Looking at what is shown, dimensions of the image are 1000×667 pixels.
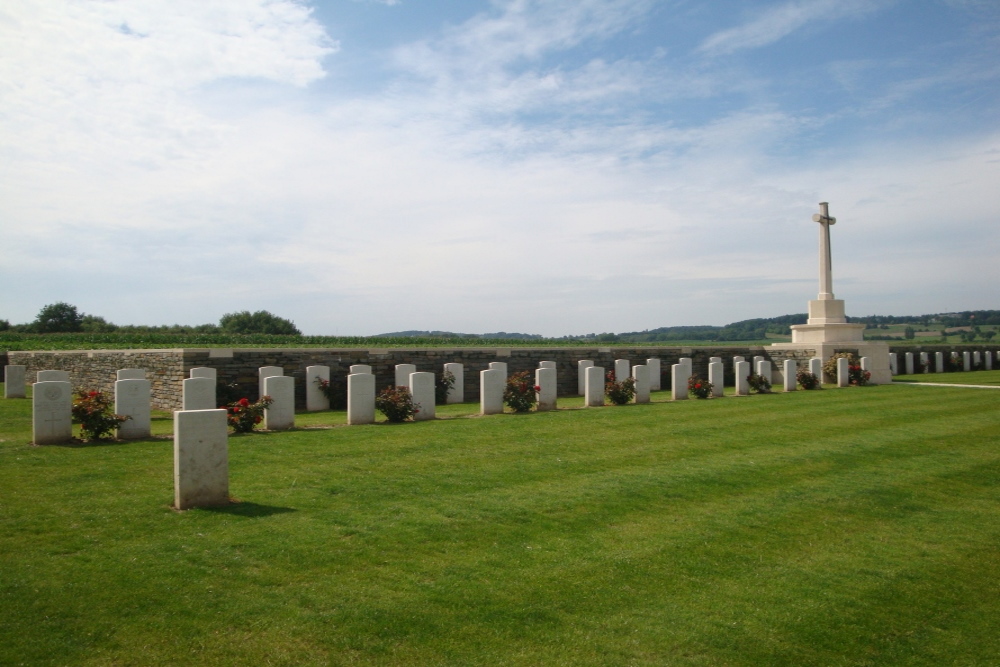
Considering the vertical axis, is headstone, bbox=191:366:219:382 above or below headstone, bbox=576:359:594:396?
above

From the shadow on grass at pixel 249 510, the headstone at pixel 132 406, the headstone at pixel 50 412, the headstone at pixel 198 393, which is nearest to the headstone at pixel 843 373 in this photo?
the headstone at pixel 198 393

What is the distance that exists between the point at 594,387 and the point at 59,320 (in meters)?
41.7

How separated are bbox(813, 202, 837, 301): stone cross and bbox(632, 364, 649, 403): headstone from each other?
1024cm

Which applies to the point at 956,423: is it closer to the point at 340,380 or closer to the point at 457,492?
the point at 457,492

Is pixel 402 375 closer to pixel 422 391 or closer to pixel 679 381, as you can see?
pixel 422 391

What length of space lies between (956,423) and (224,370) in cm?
1315

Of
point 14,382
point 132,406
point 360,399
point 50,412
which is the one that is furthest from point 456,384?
→ point 14,382

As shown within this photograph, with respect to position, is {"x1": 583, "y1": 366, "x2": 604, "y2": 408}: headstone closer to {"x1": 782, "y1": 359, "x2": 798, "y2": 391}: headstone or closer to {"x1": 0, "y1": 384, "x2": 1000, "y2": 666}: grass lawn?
{"x1": 0, "y1": 384, "x2": 1000, "y2": 666}: grass lawn

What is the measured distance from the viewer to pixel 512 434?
985 centimetres

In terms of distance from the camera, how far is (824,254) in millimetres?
21688

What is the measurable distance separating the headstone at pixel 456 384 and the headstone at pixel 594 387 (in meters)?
3.04

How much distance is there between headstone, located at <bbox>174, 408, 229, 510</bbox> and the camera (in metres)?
5.76

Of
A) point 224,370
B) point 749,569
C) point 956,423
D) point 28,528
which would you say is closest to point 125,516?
point 28,528

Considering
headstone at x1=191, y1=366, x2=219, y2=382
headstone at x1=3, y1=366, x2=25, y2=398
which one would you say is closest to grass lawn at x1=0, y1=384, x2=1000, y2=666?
headstone at x1=191, y1=366, x2=219, y2=382
